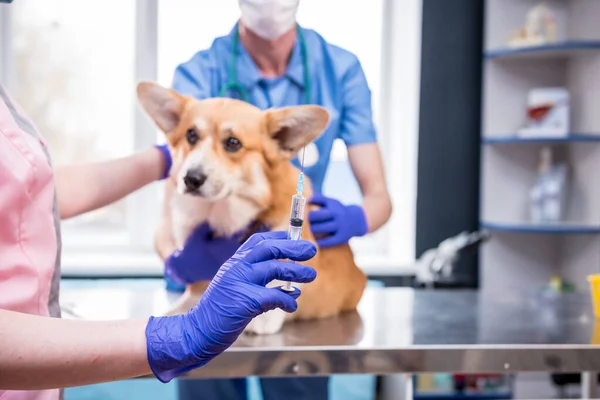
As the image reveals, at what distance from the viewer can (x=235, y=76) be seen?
54.7 inches

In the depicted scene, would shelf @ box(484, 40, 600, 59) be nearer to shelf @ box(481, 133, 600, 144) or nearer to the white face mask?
shelf @ box(481, 133, 600, 144)

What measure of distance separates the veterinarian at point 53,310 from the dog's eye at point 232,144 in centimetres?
33

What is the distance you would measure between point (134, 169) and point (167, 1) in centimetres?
63

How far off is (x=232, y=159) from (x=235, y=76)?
10.3 inches

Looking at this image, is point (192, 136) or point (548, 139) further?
point (548, 139)

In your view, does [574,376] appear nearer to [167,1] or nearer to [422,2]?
[422,2]

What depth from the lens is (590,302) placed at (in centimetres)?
174

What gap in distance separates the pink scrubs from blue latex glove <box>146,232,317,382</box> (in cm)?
20

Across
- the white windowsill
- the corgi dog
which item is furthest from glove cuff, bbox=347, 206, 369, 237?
the white windowsill

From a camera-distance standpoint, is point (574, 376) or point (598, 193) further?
point (598, 193)

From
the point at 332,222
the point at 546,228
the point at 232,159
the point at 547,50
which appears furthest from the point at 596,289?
the point at 547,50

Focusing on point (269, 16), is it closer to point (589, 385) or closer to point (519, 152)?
point (589, 385)

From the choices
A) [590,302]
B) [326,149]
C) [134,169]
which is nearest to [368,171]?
[326,149]

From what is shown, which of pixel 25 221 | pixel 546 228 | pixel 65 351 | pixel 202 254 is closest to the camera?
pixel 65 351
